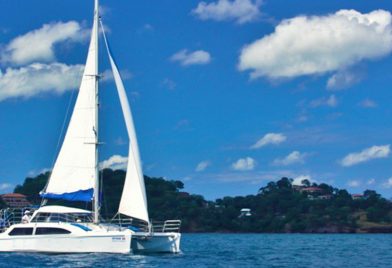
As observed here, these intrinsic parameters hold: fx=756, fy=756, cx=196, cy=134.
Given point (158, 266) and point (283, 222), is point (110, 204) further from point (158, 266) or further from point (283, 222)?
point (158, 266)

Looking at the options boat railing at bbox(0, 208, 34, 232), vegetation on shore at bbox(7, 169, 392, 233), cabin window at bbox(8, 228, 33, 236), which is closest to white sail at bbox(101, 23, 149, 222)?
cabin window at bbox(8, 228, 33, 236)

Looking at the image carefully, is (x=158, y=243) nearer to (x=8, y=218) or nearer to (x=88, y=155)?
(x=88, y=155)

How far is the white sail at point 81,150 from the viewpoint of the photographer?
48031 mm

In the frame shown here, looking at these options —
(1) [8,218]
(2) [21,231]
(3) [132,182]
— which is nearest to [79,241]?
(2) [21,231]

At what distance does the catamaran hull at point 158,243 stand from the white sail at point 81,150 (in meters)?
4.28

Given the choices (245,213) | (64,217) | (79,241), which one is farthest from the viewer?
(245,213)

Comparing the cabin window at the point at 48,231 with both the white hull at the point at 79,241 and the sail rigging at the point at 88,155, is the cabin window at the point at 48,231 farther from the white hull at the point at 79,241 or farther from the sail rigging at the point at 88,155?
the sail rigging at the point at 88,155

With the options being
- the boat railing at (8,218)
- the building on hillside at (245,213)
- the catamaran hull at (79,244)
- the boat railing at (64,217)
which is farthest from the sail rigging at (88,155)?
the building on hillside at (245,213)

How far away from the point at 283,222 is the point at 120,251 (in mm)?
124664

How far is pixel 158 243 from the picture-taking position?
47.6 m

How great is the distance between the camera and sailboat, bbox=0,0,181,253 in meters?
44.8

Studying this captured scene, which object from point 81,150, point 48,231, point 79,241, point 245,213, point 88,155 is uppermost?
point 245,213

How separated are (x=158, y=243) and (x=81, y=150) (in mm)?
7702

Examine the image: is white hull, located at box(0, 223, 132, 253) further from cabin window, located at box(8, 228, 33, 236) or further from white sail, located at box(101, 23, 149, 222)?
white sail, located at box(101, 23, 149, 222)
